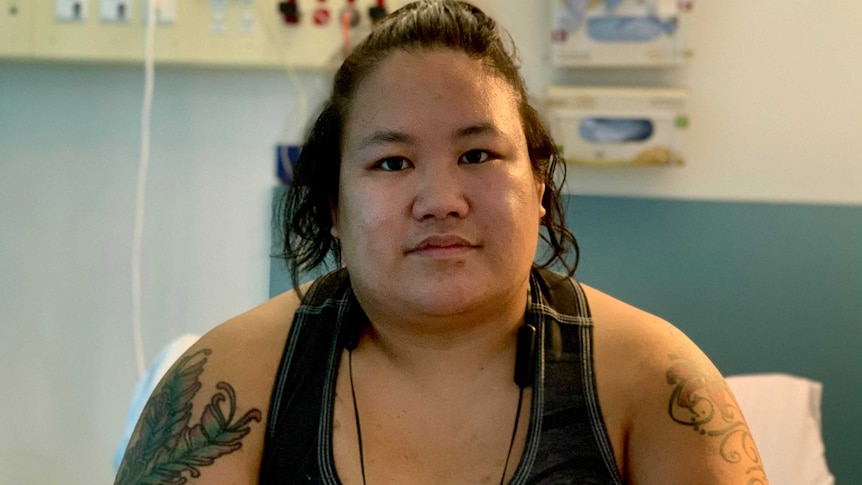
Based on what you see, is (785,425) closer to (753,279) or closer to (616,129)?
(753,279)

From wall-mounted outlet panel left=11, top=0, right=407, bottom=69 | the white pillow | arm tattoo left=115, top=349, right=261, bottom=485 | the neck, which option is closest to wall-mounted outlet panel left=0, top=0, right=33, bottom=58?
wall-mounted outlet panel left=11, top=0, right=407, bottom=69

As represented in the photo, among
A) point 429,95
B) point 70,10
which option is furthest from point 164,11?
point 429,95

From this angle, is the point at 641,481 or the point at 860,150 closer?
the point at 641,481

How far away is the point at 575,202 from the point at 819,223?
0.46 metres

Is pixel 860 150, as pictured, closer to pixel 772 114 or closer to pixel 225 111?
pixel 772 114

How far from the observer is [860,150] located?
1.46 m

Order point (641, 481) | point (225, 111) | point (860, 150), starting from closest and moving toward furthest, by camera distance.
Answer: point (641, 481)
point (860, 150)
point (225, 111)

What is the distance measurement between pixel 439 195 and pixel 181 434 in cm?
41

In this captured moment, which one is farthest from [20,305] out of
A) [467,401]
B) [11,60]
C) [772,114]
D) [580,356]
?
[772,114]

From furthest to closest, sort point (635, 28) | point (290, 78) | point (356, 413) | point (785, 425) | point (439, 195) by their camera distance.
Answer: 1. point (290, 78)
2. point (635, 28)
3. point (785, 425)
4. point (356, 413)
5. point (439, 195)

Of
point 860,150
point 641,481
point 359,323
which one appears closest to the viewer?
point 641,481

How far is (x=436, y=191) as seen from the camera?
2.67 feet

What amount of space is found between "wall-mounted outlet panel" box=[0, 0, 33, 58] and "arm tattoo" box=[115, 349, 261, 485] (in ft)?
2.94

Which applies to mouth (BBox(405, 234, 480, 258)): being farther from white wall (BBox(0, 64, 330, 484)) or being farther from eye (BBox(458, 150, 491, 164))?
white wall (BBox(0, 64, 330, 484))
